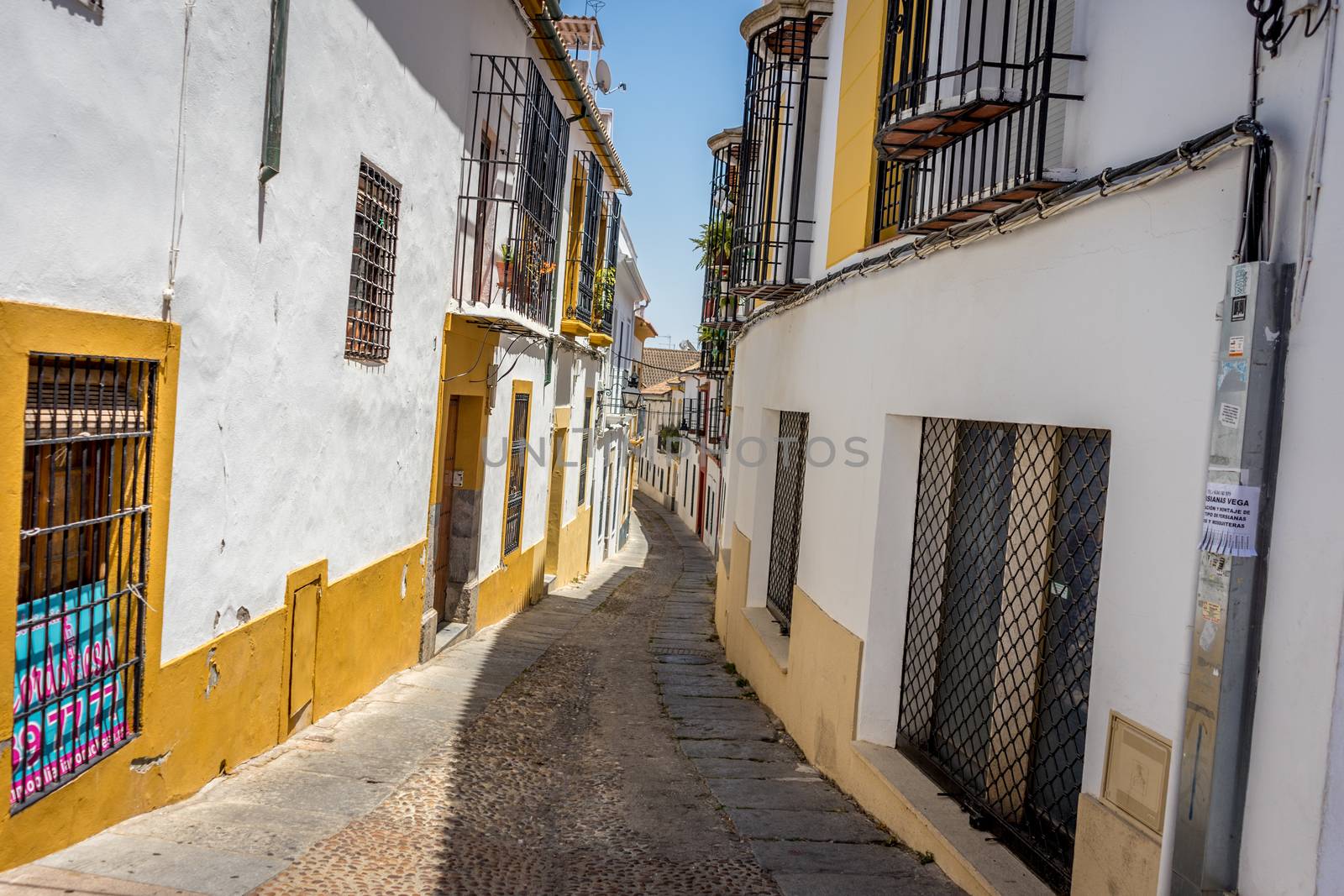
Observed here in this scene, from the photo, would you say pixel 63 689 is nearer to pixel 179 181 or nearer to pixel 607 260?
pixel 179 181

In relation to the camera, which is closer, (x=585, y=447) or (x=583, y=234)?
(x=583, y=234)

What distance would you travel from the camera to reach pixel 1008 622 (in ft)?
15.7

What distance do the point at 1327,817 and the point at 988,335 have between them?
2.44m

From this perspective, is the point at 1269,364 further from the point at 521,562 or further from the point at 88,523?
the point at 521,562

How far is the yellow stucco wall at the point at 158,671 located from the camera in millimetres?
3529

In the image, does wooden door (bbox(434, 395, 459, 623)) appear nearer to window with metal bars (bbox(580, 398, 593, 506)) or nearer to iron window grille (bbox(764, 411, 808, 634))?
iron window grille (bbox(764, 411, 808, 634))

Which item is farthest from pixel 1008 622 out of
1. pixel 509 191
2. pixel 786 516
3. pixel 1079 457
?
pixel 509 191

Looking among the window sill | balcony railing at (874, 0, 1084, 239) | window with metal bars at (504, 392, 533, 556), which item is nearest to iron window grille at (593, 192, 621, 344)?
window with metal bars at (504, 392, 533, 556)

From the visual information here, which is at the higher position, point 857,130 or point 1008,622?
point 857,130

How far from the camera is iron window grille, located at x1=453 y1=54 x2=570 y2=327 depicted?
9.09m

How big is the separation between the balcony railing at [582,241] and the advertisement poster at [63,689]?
31.9ft

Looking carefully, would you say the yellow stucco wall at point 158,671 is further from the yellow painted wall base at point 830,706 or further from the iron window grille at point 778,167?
the iron window grille at point 778,167

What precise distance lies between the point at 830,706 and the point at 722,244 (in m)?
9.13

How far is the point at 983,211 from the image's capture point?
15.0ft
